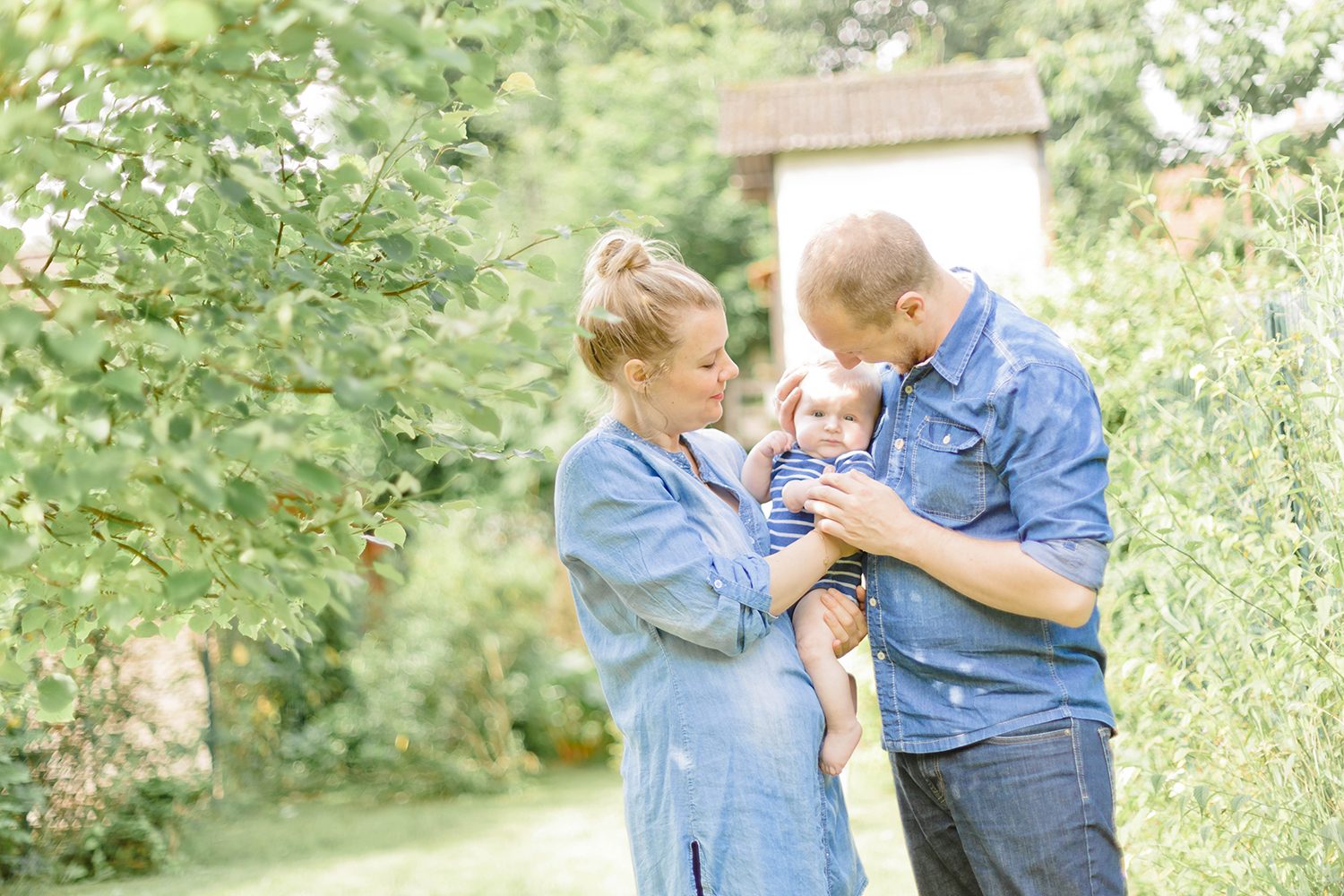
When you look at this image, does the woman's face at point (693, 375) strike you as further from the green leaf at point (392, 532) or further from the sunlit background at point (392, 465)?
the green leaf at point (392, 532)

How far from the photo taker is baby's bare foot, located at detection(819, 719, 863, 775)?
2.17 m

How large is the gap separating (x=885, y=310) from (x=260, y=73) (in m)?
1.12

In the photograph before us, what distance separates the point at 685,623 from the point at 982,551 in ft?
1.69

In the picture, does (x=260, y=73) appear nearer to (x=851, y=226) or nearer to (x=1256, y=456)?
(x=851, y=226)

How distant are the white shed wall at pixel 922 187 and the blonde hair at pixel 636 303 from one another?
10.1 m

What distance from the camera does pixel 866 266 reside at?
213cm

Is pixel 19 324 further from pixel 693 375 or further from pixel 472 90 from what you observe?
pixel 693 375

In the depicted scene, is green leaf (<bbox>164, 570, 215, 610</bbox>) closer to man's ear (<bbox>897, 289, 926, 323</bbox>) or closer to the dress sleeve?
the dress sleeve

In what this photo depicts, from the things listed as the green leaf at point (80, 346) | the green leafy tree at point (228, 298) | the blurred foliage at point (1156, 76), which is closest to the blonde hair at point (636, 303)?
the green leafy tree at point (228, 298)

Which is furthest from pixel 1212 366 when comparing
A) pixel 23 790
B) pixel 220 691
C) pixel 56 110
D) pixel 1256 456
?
pixel 220 691

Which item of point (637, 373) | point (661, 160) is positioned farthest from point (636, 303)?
point (661, 160)

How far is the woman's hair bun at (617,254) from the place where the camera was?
2221mm

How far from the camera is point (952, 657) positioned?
217 centimetres

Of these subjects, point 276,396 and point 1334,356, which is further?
point 1334,356
